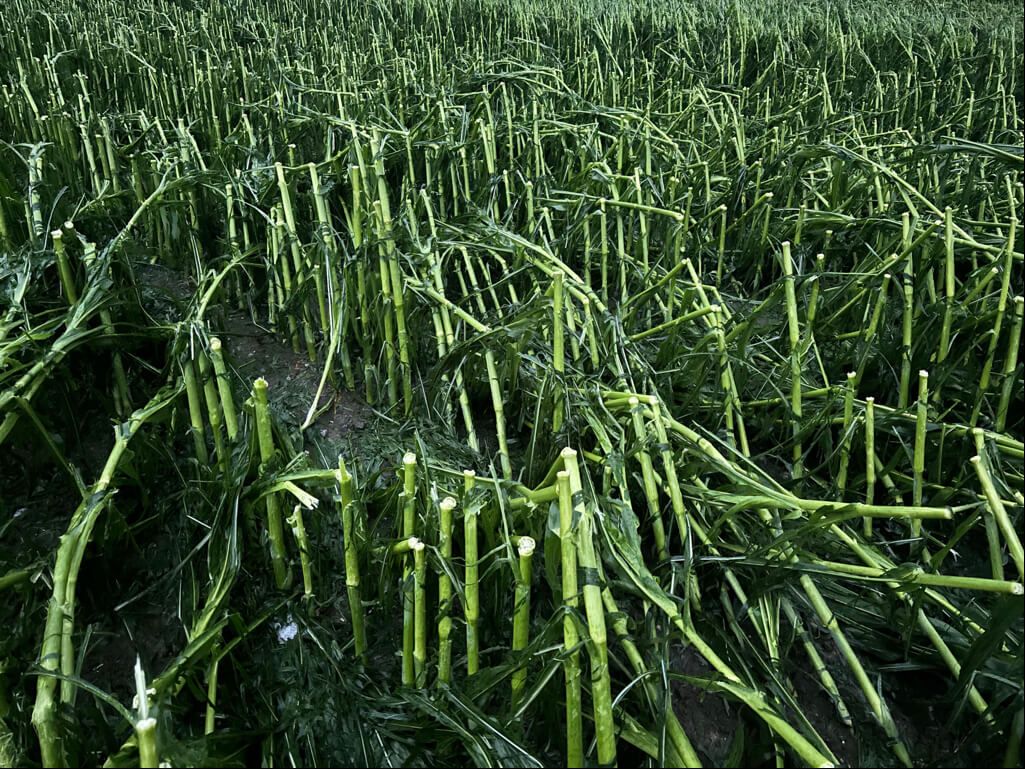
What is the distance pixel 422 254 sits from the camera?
1.57 meters

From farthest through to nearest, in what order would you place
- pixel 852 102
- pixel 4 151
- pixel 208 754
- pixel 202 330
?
pixel 852 102, pixel 4 151, pixel 202 330, pixel 208 754

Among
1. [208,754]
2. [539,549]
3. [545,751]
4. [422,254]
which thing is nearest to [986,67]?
[422,254]

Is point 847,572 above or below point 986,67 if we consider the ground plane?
below

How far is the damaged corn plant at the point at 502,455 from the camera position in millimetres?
919

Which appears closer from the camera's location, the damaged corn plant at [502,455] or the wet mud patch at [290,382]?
the damaged corn plant at [502,455]

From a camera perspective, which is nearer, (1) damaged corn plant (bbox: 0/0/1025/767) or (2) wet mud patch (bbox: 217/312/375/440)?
(1) damaged corn plant (bbox: 0/0/1025/767)

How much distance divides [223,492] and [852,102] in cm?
343

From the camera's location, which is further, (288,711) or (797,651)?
(797,651)

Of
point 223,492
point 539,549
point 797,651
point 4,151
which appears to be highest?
point 4,151

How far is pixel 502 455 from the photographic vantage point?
4.38 ft

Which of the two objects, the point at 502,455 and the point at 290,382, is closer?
the point at 502,455

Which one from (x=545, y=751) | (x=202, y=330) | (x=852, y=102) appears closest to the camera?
(x=545, y=751)

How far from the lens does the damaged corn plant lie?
0.92m

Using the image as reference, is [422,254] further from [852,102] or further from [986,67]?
[986,67]
